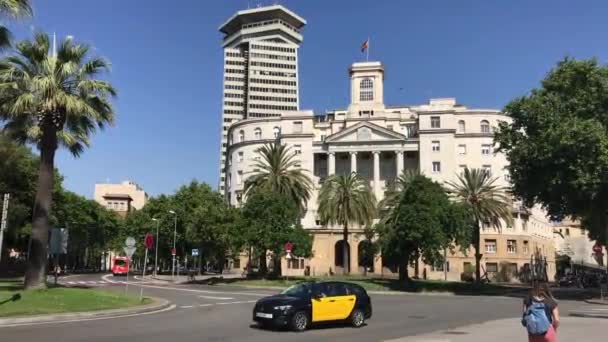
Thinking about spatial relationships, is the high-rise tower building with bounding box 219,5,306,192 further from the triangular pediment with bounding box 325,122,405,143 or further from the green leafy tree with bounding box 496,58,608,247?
the green leafy tree with bounding box 496,58,608,247

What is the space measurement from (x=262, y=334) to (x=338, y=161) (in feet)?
244

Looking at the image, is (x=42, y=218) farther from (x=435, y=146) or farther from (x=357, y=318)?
(x=435, y=146)

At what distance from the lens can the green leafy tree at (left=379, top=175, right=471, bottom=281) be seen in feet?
150

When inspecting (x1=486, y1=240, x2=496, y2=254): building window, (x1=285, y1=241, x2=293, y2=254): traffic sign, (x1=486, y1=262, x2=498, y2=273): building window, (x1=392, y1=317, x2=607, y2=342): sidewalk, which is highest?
(x1=486, y1=240, x2=496, y2=254): building window

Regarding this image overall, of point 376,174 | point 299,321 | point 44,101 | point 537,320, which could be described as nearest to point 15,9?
point 44,101

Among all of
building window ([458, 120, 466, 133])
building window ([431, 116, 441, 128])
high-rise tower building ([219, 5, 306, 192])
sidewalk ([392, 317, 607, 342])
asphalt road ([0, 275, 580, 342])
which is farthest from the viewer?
high-rise tower building ([219, 5, 306, 192])

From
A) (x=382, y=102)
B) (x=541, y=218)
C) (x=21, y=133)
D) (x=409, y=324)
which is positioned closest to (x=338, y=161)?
(x=382, y=102)

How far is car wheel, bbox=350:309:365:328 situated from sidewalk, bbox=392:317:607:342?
9.00 feet

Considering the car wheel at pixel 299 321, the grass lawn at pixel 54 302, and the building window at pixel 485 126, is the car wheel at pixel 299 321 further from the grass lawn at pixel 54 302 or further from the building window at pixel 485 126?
the building window at pixel 485 126

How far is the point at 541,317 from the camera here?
8.76m

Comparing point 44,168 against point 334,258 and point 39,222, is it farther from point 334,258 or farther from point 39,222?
point 334,258

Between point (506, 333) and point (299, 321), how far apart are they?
574cm

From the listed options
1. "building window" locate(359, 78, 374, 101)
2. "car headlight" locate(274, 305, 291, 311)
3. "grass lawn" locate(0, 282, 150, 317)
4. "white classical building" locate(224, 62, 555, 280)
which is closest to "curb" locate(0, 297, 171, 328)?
"grass lawn" locate(0, 282, 150, 317)

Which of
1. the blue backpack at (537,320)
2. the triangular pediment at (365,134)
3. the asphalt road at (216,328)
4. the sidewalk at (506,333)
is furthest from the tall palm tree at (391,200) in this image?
the blue backpack at (537,320)
